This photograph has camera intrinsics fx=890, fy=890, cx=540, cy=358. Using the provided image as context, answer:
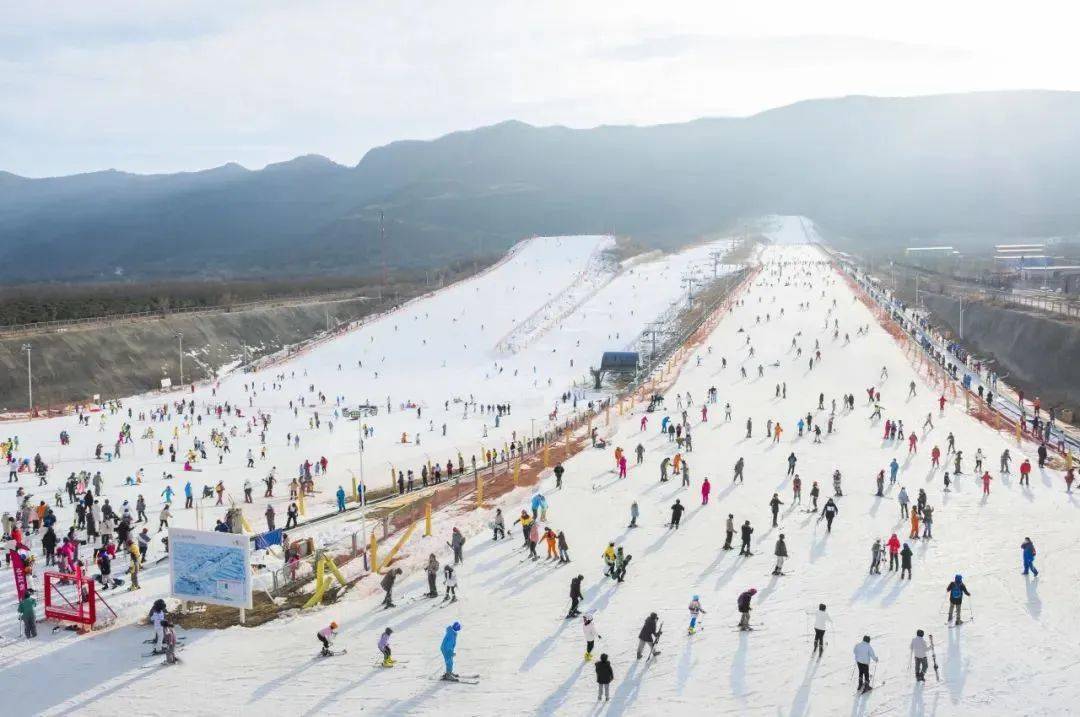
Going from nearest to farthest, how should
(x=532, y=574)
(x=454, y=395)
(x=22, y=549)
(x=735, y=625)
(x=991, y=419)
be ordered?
(x=735, y=625), (x=532, y=574), (x=22, y=549), (x=991, y=419), (x=454, y=395)

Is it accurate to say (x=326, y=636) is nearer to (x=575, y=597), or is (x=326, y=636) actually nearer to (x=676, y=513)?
(x=575, y=597)

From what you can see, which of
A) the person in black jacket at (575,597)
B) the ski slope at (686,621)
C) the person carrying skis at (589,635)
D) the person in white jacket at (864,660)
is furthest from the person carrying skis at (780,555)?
the person carrying skis at (589,635)

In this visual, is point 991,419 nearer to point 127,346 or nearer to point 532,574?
point 532,574

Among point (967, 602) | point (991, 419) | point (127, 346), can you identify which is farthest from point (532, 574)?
point (127, 346)

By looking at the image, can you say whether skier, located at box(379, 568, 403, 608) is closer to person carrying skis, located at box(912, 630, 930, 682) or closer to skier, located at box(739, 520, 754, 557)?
skier, located at box(739, 520, 754, 557)

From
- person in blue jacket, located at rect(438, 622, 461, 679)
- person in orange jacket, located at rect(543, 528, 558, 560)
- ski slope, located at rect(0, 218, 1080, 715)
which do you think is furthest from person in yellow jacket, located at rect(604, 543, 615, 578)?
person in blue jacket, located at rect(438, 622, 461, 679)

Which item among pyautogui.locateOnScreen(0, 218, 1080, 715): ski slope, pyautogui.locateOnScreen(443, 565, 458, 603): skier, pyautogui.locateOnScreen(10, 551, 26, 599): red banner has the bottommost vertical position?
pyautogui.locateOnScreen(0, 218, 1080, 715): ski slope
